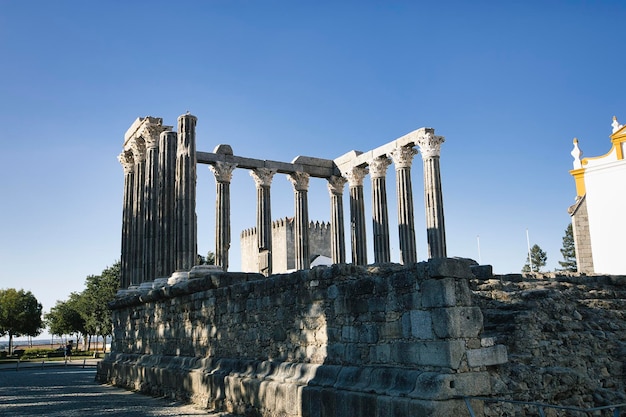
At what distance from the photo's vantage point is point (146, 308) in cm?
1536

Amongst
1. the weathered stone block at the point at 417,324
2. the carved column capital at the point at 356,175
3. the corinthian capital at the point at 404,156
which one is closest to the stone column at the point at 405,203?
the corinthian capital at the point at 404,156

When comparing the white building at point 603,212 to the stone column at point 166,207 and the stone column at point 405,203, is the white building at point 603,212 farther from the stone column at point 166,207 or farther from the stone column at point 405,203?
the stone column at point 166,207

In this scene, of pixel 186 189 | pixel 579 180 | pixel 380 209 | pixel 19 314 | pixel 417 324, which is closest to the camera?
pixel 417 324

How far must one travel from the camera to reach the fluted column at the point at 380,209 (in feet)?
79.9

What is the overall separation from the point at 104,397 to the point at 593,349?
10.7 m

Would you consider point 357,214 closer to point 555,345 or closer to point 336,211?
point 336,211

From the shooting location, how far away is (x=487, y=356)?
19.5 ft

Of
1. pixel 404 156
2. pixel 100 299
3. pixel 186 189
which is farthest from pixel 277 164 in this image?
A: pixel 100 299

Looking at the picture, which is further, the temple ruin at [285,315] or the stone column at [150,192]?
the stone column at [150,192]

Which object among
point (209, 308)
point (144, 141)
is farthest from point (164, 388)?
point (144, 141)

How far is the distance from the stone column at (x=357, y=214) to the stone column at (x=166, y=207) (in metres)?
10.1

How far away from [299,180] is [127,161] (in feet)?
25.2

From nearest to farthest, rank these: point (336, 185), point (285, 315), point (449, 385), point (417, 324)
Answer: point (449, 385), point (417, 324), point (285, 315), point (336, 185)

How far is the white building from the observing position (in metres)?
21.1
